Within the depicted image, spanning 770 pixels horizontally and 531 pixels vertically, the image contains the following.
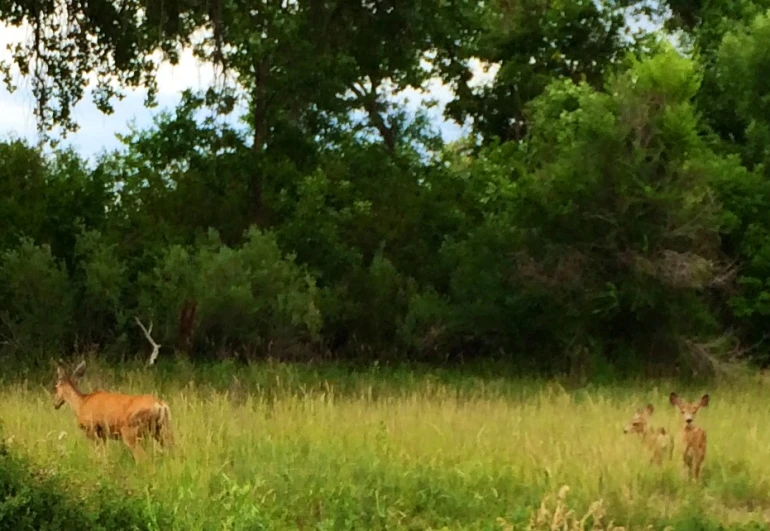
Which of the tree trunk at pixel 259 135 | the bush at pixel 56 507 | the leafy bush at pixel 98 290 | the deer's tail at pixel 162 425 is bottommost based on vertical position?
the bush at pixel 56 507

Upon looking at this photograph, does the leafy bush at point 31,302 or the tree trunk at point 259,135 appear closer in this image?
the leafy bush at point 31,302

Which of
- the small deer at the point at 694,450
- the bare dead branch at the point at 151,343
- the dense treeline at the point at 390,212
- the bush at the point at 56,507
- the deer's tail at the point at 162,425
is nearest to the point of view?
the bush at the point at 56,507

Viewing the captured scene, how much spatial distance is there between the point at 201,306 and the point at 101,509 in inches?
406

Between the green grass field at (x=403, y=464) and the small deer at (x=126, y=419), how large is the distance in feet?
0.41

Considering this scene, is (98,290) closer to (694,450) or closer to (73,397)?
(73,397)

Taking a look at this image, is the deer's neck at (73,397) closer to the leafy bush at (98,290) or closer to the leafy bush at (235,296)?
the leafy bush at (235,296)

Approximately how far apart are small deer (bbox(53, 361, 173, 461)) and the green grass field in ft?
0.41

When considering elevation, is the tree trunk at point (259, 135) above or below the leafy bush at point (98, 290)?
above

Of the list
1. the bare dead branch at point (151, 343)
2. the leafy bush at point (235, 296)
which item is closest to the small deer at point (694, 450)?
the bare dead branch at point (151, 343)

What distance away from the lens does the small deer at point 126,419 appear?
7488mm

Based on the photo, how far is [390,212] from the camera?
64.0 ft

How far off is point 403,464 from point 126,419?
208 centimetres

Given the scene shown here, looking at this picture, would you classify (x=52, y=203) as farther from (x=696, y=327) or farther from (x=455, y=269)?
(x=696, y=327)

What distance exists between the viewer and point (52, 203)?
669 inches
